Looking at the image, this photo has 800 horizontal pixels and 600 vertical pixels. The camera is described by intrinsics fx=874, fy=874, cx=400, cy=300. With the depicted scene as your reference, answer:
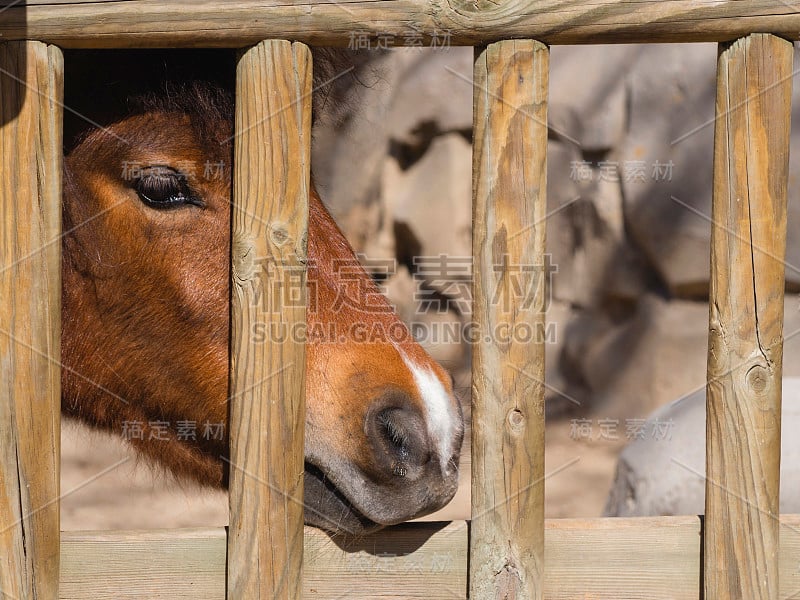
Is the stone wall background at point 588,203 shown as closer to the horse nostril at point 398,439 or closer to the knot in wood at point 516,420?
the horse nostril at point 398,439

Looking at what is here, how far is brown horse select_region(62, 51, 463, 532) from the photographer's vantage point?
1769 millimetres

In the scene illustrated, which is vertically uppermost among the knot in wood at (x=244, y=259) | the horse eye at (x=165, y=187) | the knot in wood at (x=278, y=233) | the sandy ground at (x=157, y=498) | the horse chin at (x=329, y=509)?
the horse eye at (x=165, y=187)

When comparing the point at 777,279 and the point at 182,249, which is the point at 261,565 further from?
the point at 777,279

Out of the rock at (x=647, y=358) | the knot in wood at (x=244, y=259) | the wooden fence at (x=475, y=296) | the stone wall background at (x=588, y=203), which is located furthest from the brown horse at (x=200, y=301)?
the rock at (x=647, y=358)

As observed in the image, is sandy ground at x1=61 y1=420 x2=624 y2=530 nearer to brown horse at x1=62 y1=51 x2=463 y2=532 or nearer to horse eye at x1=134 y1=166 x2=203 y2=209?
brown horse at x1=62 y1=51 x2=463 y2=532

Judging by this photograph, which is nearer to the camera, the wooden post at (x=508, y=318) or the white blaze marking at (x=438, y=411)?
the wooden post at (x=508, y=318)

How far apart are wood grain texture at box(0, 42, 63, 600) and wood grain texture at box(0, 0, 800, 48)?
8cm

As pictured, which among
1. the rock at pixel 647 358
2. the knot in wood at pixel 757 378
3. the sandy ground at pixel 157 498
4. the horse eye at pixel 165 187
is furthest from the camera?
the rock at pixel 647 358

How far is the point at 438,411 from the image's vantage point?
178cm

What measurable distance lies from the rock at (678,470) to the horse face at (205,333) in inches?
45.4

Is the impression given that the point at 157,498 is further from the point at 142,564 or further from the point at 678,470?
the point at 142,564

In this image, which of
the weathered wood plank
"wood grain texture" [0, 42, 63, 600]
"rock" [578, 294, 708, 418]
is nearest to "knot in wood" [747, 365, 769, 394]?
the weathered wood plank

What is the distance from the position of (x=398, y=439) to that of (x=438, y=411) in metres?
0.10

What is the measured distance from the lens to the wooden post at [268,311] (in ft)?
5.07
